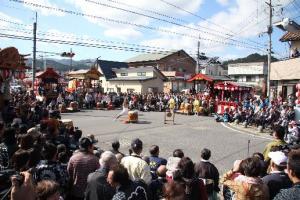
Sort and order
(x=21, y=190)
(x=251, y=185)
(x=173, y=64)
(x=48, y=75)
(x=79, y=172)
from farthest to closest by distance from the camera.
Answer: (x=173, y=64) → (x=48, y=75) → (x=79, y=172) → (x=251, y=185) → (x=21, y=190)

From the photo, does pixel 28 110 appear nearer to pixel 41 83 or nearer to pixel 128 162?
pixel 128 162

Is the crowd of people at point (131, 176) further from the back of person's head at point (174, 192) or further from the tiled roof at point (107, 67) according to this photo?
the tiled roof at point (107, 67)

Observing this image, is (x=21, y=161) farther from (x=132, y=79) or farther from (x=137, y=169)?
(x=132, y=79)

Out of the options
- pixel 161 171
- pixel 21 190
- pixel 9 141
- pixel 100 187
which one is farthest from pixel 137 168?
pixel 9 141

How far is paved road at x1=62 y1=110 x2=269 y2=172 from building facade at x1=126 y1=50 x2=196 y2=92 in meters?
38.8

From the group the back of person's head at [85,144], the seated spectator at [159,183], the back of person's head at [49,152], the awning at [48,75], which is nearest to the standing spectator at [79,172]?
the back of person's head at [85,144]

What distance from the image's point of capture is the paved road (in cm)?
1344

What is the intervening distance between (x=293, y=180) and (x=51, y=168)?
11.3 ft

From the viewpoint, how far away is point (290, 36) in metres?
31.2

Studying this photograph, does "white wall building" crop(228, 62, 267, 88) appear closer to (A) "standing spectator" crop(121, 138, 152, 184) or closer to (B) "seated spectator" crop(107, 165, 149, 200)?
(A) "standing spectator" crop(121, 138, 152, 184)

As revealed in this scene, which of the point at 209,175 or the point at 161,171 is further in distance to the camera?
the point at 161,171

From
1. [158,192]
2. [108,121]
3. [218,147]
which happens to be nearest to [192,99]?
[108,121]

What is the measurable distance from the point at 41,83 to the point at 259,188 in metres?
29.4

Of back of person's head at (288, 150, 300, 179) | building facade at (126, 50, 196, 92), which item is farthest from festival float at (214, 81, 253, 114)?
back of person's head at (288, 150, 300, 179)
